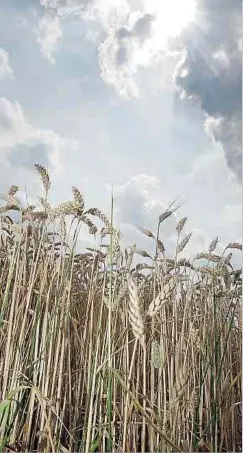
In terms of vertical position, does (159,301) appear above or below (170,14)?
below

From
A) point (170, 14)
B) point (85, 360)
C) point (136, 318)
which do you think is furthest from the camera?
point (170, 14)

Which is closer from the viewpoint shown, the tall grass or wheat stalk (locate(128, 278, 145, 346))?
wheat stalk (locate(128, 278, 145, 346))

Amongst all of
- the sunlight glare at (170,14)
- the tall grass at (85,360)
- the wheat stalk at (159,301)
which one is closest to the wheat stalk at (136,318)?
the wheat stalk at (159,301)

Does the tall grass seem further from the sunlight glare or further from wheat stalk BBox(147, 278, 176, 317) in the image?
the sunlight glare

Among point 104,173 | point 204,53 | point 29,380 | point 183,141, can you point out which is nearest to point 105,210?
point 104,173

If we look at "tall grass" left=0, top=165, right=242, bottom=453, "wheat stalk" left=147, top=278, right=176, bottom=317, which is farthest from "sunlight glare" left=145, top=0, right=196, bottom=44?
"wheat stalk" left=147, top=278, right=176, bottom=317

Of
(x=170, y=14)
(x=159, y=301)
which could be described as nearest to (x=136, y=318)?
(x=159, y=301)

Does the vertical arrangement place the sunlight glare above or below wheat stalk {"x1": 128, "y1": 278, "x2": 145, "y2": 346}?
above

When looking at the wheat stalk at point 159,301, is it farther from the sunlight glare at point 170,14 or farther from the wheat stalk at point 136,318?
the sunlight glare at point 170,14

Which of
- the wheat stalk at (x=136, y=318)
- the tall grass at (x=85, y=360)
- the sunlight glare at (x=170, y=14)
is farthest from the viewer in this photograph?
the sunlight glare at (x=170, y=14)

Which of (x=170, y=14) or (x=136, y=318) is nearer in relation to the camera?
(x=136, y=318)

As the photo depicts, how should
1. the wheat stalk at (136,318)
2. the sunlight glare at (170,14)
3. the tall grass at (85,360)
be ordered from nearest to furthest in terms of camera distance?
the wheat stalk at (136,318) < the tall grass at (85,360) < the sunlight glare at (170,14)

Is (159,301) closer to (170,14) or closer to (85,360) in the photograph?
(85,360)

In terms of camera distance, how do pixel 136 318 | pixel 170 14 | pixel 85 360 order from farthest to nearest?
pixel 170 14
pixel 85 360
pixel 136 318
